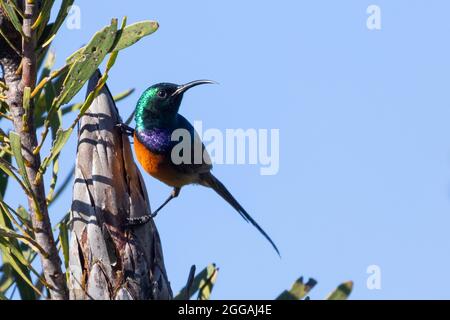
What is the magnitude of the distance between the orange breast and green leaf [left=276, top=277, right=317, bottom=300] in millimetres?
2590

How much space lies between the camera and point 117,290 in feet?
6.76

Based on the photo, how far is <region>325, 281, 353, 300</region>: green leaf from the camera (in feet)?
6.84

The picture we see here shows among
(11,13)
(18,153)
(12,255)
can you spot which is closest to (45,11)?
(11,13)

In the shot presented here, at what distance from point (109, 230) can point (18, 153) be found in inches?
15.7

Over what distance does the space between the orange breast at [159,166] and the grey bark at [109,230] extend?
2.12 m

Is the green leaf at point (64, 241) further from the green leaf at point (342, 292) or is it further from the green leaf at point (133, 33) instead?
the green leaf at point (342, 292)

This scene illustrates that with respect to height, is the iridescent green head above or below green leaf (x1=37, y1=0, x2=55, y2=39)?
below

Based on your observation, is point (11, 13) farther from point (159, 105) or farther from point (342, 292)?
point (159, 105)

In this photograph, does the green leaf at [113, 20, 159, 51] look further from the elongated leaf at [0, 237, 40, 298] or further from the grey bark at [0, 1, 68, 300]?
the elongated leaf at [0, 237, 40, 298]

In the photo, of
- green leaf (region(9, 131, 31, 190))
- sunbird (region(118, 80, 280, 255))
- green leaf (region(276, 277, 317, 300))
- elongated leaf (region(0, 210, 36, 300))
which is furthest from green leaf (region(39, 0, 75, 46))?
sunbird (region(118, 80, 280, 255))

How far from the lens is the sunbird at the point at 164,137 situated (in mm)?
4629

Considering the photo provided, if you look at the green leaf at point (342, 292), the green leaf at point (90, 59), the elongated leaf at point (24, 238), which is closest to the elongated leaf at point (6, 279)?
the elongated leaf at point (24, 238)
